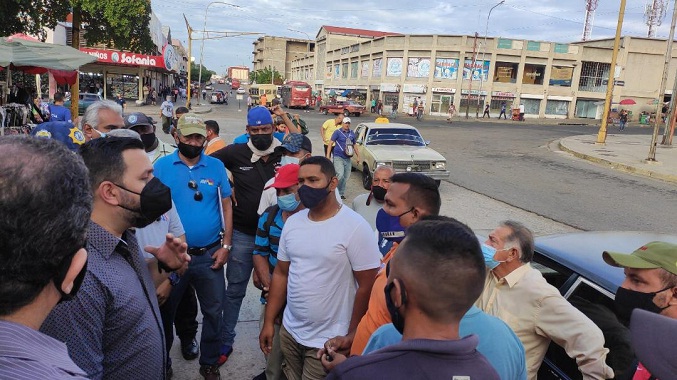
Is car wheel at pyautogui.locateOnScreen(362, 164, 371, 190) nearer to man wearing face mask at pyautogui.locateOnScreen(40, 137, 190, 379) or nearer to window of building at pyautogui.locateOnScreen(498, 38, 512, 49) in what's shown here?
man wearing face mask at pyautogui.locateOnScreen(40, 137, 190, 379)

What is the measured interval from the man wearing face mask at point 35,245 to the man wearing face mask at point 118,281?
0.21 meters

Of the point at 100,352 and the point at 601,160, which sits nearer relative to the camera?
the point at 100,352

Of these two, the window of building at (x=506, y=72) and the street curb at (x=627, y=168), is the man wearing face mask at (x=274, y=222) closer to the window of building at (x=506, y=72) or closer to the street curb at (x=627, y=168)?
the street curb at (x=627, y=168)

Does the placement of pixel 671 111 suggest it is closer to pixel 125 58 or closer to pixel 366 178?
pixel 366 178

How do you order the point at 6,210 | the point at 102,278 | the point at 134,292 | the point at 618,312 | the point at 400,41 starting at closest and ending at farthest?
the point at 6,210
the point at 102,278
the point at 134,292
the point at 618,312
the point at 400,41

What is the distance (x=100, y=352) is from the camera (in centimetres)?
168

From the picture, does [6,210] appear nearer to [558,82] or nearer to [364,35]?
[558,82]

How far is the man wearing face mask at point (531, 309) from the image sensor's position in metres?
2.34

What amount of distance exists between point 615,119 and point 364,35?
1879 inches

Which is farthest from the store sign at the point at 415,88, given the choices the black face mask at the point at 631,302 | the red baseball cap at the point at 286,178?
the black face mask at the point at 631,302

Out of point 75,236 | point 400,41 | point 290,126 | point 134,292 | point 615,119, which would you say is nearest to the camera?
point 75,236

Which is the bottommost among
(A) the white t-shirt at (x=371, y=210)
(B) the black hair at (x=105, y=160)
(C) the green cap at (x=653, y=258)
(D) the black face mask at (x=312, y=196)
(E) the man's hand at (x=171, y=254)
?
(A) the white t-shirt at (x=371, y=210)

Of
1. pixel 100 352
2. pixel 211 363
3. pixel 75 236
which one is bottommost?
pixel 211 363

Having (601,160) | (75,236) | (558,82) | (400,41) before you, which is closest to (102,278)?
(75,236)
